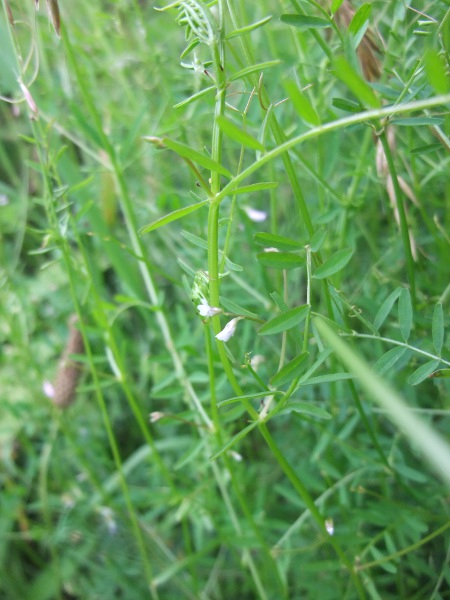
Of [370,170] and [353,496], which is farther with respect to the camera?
[353,496]

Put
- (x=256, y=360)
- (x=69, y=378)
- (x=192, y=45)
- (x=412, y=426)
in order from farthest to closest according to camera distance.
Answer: (x=69, y=378)
(x=256, y=360)
(x=192, y=45)
(x=412, y=426)

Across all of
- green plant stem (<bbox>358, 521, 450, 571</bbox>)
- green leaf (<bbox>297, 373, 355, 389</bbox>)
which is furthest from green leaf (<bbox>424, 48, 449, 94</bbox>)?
→ green plant stem (<bbox>358, 521, 450, 571</bbox>)

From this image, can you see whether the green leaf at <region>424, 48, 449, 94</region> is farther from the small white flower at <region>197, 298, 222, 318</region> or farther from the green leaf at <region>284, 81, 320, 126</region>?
the small white flower at <region>197, 298, 222, 318</region>

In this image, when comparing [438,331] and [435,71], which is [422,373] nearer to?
[438,331]

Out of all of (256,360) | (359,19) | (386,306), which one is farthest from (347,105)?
(256,360)

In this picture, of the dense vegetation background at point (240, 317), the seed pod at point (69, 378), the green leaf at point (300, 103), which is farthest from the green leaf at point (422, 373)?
the seed pod at point (69, 378)

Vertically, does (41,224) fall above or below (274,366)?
above

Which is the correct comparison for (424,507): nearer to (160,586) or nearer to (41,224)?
(160,586)

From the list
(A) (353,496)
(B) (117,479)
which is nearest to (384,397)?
(A) (353,496)
